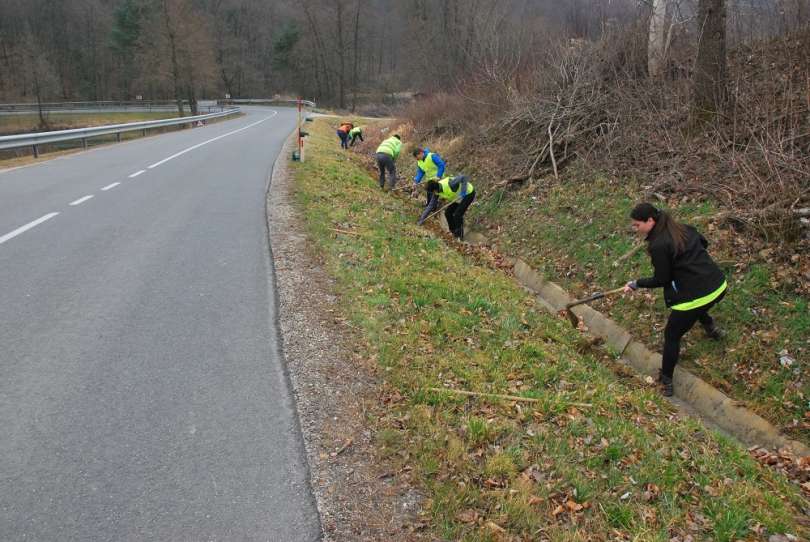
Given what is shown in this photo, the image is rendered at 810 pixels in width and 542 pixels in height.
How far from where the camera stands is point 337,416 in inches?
171

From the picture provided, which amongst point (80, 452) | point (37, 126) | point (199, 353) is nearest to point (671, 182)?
point (199, 353)

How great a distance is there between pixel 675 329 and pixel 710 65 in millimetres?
6638

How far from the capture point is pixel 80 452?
367cm

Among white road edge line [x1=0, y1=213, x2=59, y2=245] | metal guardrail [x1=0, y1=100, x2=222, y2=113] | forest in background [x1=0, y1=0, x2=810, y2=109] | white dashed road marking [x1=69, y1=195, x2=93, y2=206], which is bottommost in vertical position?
white road edge line [x1=0, y1=213, x2=59, y2=245]

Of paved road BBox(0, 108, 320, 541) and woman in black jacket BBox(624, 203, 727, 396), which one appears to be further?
woman in black jacket BBox(624, 203, 727, 396)

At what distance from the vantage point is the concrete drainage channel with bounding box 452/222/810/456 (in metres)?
5.84

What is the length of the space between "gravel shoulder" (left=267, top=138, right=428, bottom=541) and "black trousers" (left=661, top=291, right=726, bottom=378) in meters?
3.50

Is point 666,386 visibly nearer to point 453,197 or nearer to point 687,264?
point 687,264

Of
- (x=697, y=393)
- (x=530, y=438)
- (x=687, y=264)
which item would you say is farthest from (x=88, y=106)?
(x=530, y=438)

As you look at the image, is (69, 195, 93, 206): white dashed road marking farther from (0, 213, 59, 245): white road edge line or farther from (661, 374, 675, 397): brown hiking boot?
(661, 374, 675, 397): brown hiking boot

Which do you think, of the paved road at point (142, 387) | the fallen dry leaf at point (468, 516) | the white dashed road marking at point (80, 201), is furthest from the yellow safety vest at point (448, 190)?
the fallen dry leaf at point (468, 516)

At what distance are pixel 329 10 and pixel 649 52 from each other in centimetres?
5343

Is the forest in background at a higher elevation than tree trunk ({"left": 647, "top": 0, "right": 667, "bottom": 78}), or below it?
higher

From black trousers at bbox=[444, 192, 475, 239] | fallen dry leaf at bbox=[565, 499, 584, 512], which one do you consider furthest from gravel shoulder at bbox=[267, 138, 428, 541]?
black trousers at bbox=[444, 192, 475, 239]
